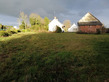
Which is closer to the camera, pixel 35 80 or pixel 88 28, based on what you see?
pixel 35 80

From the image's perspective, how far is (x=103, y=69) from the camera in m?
2.87

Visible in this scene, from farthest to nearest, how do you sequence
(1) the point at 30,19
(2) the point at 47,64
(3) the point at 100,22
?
(1) the point at 30,19 → (3) the point at 100,22 → (2) the point at 47,64

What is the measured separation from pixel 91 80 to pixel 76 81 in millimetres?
471

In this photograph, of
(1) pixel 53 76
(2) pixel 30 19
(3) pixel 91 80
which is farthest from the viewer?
(2) pixel 30 19

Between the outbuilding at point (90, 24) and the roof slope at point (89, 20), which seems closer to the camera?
the outbuilding at point (90, 24)

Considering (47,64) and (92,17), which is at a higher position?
(92,17)

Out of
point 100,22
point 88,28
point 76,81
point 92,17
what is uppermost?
point 92,17

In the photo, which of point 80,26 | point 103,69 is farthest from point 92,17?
point 103,69

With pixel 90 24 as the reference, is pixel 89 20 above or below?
above

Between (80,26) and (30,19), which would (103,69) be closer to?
(80,26)

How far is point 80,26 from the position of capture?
25844mm

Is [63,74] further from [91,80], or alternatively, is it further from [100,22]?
[100,22]

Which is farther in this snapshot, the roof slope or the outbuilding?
the roof slope

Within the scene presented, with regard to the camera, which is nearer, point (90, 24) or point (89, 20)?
point (90, 24)
